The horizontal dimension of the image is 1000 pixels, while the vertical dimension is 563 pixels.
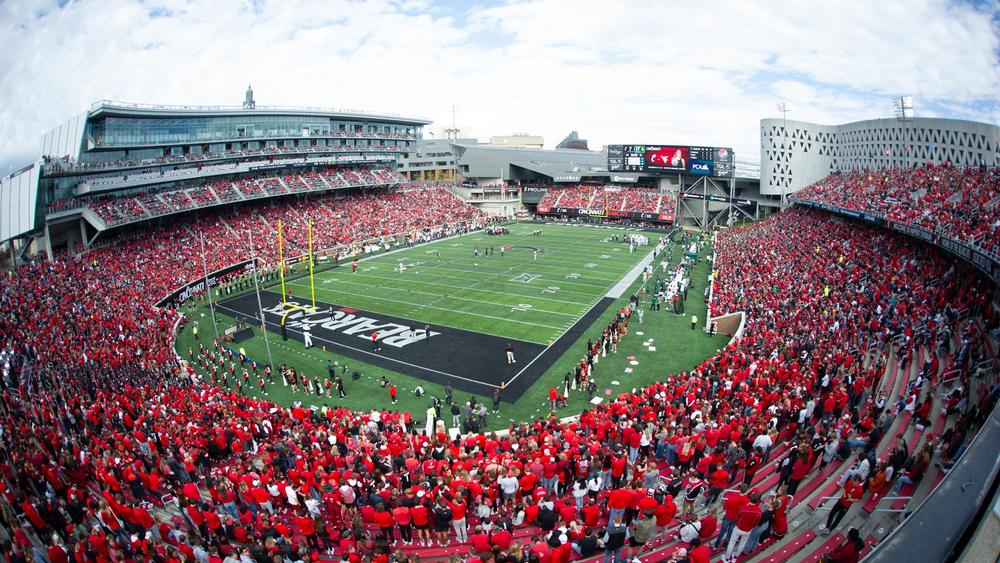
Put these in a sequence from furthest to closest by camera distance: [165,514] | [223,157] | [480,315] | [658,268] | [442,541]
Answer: [223,157] → [658,268] → [480,315] → [165,514] → [442,541]

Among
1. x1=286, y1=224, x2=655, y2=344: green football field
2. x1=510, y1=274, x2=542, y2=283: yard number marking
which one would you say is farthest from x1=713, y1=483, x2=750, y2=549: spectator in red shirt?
x1=510, y1=274, x2=542, y2=283: yard number marking

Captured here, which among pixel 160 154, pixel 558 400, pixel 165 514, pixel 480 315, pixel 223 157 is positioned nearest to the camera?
pixel 165 514

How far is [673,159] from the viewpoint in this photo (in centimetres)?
6250

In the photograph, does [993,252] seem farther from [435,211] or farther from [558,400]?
[435,211]

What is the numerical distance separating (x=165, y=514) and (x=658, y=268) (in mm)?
34326

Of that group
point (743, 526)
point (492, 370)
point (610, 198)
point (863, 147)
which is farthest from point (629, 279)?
point (610, 198)

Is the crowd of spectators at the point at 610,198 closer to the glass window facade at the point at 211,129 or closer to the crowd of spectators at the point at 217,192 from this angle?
the crowd of spectators at the point at 217,192

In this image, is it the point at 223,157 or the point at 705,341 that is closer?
the point at 705,341

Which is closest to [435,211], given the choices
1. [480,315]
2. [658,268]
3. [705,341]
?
[658,268]

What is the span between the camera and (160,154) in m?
47.4

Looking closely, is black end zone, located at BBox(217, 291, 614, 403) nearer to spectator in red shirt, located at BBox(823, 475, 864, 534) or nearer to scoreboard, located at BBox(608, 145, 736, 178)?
spectator in red shirt, located at BBox(823, 475, 864, 534)

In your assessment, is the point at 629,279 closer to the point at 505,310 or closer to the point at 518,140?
the point at 505,310

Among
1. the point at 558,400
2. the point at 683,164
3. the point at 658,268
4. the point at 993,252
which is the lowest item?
the point at 558,400

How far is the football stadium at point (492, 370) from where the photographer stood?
8.70 meters
